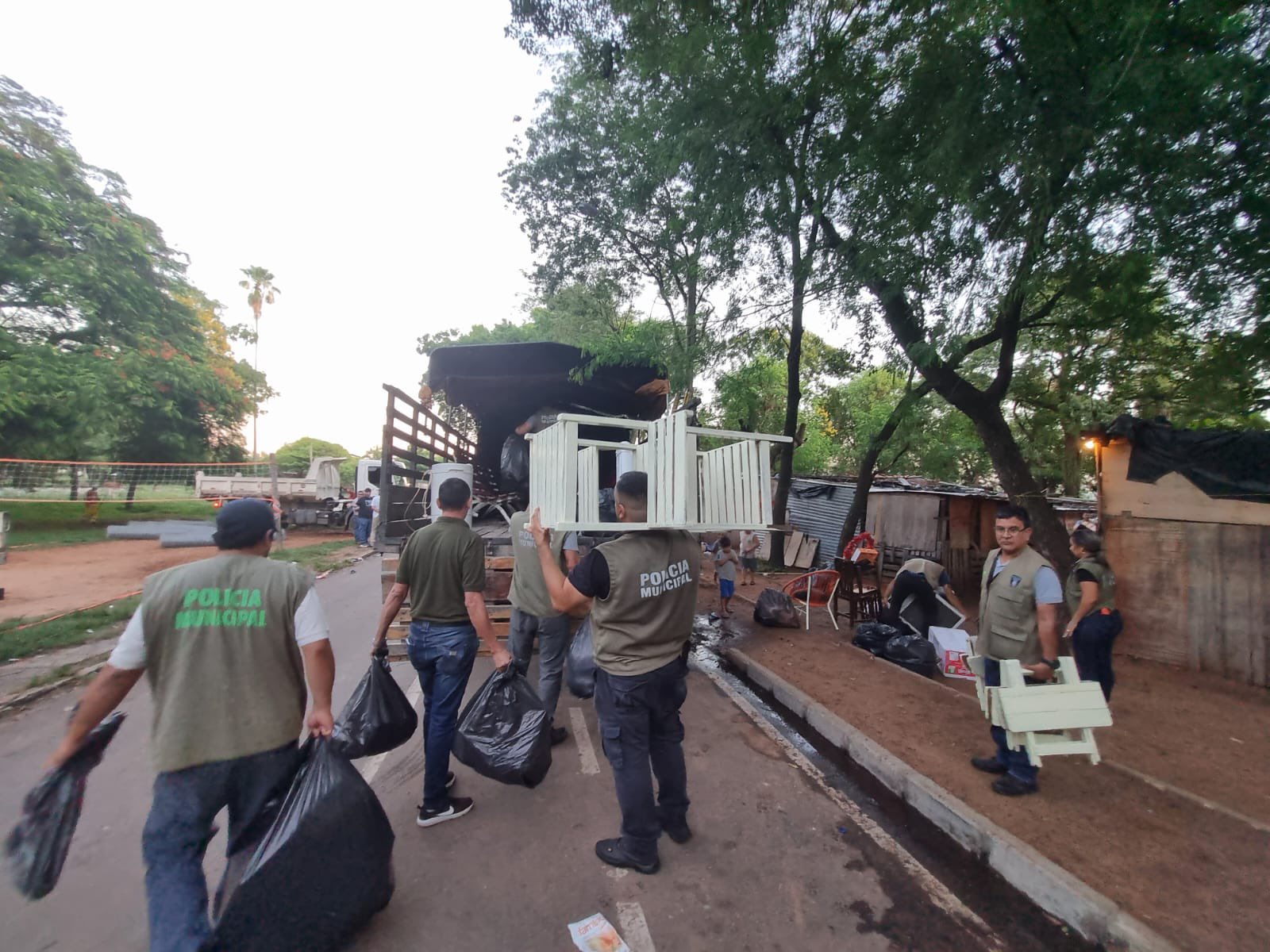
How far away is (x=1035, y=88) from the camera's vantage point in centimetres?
552

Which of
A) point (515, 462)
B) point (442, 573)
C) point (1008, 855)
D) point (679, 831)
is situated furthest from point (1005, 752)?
point (515, 462)

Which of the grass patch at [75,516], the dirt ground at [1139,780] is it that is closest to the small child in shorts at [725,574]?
the dirt ground at [1139,780]

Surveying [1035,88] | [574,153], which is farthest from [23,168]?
[1035,88]

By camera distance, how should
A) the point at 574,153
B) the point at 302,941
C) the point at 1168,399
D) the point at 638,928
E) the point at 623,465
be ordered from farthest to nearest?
1. the point at 574,153
2. the point at 1168,399
3. the point at 623,465
4. the point at 638,928
5. the point at 302,941

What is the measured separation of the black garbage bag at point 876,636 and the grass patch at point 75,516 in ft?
55.4

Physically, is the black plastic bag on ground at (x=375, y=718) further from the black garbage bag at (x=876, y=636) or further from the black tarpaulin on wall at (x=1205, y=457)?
the black tarpaulin on wall at (x=1205, y=457)

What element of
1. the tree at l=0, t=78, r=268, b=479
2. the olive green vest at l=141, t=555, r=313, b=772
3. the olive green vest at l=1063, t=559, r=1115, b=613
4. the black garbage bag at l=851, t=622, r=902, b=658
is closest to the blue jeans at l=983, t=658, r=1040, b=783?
the olive green vest at l=1063, t=559, r=1115, b=613

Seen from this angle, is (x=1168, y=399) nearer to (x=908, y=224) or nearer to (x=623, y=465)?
(x=908, y=224)

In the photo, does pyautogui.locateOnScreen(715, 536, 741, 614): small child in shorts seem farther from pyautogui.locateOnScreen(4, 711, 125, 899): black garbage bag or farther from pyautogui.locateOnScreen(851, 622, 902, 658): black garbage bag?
pyautogui.locateOnScreen(4, 711, 125, 899): black garbage bag

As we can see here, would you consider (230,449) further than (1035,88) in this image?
Yes

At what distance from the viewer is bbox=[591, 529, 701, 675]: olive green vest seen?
2568 millimetres

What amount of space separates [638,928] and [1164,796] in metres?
3.31

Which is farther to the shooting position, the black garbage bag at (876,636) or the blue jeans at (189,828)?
the black garbage bag at (876,636)

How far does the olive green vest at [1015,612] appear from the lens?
3.25 metres
